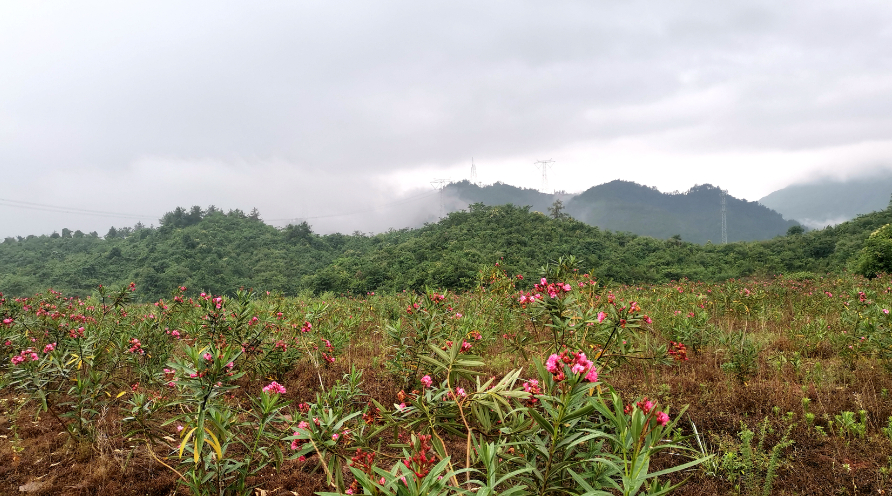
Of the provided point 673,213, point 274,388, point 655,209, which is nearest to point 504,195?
point 655,209

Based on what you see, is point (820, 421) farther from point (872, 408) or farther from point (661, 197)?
point (661, 197)

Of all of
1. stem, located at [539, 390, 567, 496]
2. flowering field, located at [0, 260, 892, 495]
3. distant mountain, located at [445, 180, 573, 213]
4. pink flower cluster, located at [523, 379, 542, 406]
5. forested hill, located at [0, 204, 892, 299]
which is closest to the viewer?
stem, located at [539, 390, 567, 496]

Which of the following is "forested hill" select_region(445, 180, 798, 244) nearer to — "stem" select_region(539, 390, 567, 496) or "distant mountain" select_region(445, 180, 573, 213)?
"distant mountain" select_region(445, 180, 573, 213)

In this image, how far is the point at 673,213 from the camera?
4077 inches

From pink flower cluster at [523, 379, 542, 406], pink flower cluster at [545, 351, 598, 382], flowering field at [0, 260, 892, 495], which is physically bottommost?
flowering field at [0, 260, 892, 495]

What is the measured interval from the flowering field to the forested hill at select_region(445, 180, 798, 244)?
242 feet

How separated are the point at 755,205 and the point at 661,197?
22.0m

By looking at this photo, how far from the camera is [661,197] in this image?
376ft

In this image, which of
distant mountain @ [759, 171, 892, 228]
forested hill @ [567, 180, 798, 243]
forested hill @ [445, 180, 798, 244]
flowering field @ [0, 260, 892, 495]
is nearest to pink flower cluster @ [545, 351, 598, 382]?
flowering field @ [0, 260, 892, 495]

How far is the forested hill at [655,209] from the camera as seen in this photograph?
3563 inches

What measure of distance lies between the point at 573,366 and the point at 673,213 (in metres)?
119

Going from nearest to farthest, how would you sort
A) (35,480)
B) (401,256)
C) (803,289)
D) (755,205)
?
(35,480) → (803,289) → (401,256) → (755,205)

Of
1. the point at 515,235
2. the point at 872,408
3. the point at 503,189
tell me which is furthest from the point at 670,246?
the point at 503,189

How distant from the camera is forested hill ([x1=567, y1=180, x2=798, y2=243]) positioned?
90875 millimetres
